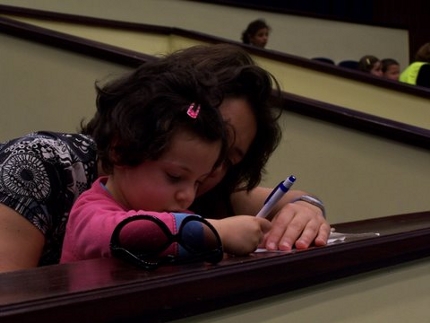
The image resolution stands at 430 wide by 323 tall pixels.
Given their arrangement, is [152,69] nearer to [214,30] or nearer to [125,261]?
[125,261]

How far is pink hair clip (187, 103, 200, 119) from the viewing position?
3.39 ft

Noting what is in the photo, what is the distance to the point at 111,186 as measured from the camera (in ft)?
3.53

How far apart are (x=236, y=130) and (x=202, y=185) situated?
10 centimetres

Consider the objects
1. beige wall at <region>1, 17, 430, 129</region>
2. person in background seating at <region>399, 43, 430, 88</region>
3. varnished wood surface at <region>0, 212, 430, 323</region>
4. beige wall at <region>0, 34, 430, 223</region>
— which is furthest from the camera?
person in background seating at <region>399, 43, 430, 88</region>

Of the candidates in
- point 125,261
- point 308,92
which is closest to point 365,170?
point 308,92

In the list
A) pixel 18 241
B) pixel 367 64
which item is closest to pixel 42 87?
→ pixel 18 241

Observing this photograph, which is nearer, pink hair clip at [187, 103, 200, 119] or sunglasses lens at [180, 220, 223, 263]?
sunglasses lens at [180, 220, 223, 263]

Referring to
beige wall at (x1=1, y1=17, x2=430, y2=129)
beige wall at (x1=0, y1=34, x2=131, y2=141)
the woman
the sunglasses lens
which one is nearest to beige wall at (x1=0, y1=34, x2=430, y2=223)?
beige wall at (x1=0, y1=34, x2=131, y2=141)

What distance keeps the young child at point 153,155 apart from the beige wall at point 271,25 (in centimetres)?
388

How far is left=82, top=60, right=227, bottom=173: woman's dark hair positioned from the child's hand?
13 centimetres

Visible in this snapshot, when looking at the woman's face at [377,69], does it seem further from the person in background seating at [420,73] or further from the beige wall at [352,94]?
the beige wall at [352,94]

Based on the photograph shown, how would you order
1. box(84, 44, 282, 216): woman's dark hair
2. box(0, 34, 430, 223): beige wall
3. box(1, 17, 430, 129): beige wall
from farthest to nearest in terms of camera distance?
1. box(1, 17, 430, 129): beige wall
2. box(0, 34, 430, 223): beige wall
3. box(84, 44, 282, 216): woman's dark hair

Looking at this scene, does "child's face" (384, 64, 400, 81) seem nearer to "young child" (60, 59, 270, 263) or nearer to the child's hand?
"young child" (60, 59, 270, 263)

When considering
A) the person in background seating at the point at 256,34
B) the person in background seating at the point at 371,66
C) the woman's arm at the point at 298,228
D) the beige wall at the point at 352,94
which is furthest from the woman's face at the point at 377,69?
the woman's arm at the point at 298,228
